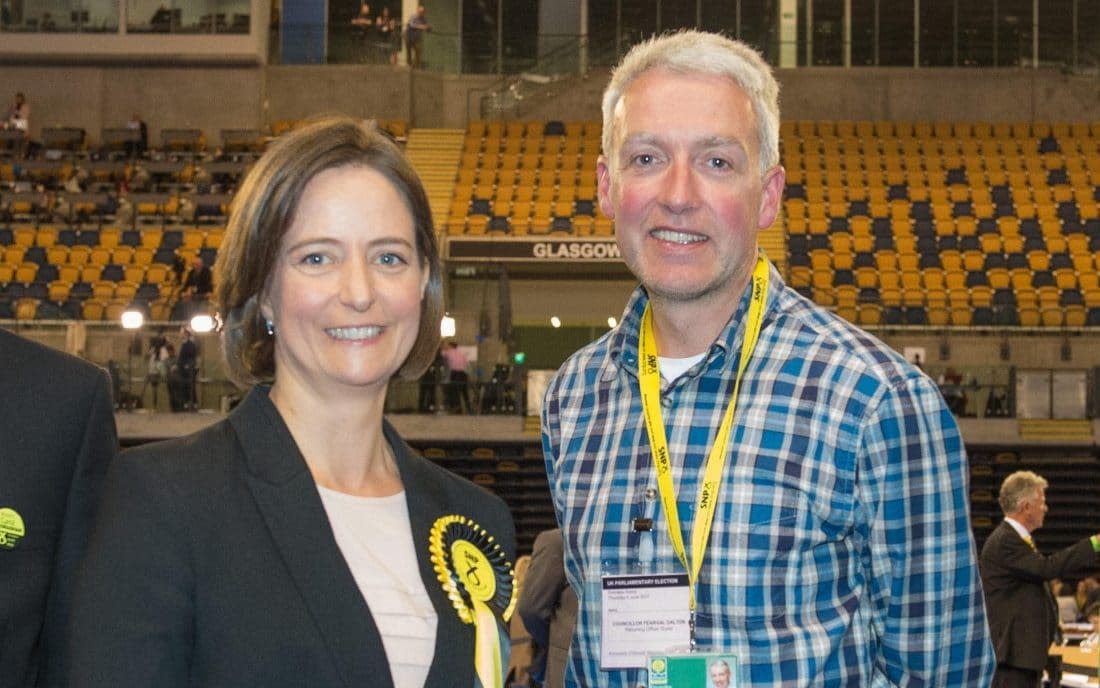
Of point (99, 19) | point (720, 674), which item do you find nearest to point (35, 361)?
point (720, 674)

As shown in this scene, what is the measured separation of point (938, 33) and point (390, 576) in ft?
81.0

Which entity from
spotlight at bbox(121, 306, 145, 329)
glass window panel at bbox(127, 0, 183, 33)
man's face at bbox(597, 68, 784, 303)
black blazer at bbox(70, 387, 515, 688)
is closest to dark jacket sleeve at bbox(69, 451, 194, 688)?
black blazer at bbox(70, 387, 515, 688)

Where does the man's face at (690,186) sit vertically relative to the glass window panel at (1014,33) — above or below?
below

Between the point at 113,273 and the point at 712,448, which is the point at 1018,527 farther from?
the point at 113,273

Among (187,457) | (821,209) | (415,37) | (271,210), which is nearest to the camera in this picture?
(187,457)

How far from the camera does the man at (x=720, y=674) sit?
2320 mm

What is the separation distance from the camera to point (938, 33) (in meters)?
25.1

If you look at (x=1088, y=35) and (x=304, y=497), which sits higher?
(x=1088, y=35)

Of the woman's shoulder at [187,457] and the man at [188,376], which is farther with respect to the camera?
the man at [188,376]

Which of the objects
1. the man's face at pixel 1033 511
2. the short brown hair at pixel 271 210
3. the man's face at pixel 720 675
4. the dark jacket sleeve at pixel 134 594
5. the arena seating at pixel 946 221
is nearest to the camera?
the dark jacket sleeve at pixel 134 594

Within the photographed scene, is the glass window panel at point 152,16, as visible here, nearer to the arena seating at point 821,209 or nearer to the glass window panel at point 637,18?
the arena seating at point 821,209

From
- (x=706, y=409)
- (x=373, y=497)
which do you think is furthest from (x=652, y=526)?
→ (x=373, y=497)

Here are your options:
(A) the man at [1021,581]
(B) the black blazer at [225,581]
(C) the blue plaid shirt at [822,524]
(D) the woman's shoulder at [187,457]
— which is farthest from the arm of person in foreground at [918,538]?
(A) the man at [1021,581]

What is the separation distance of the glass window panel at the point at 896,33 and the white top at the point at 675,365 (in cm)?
2339
